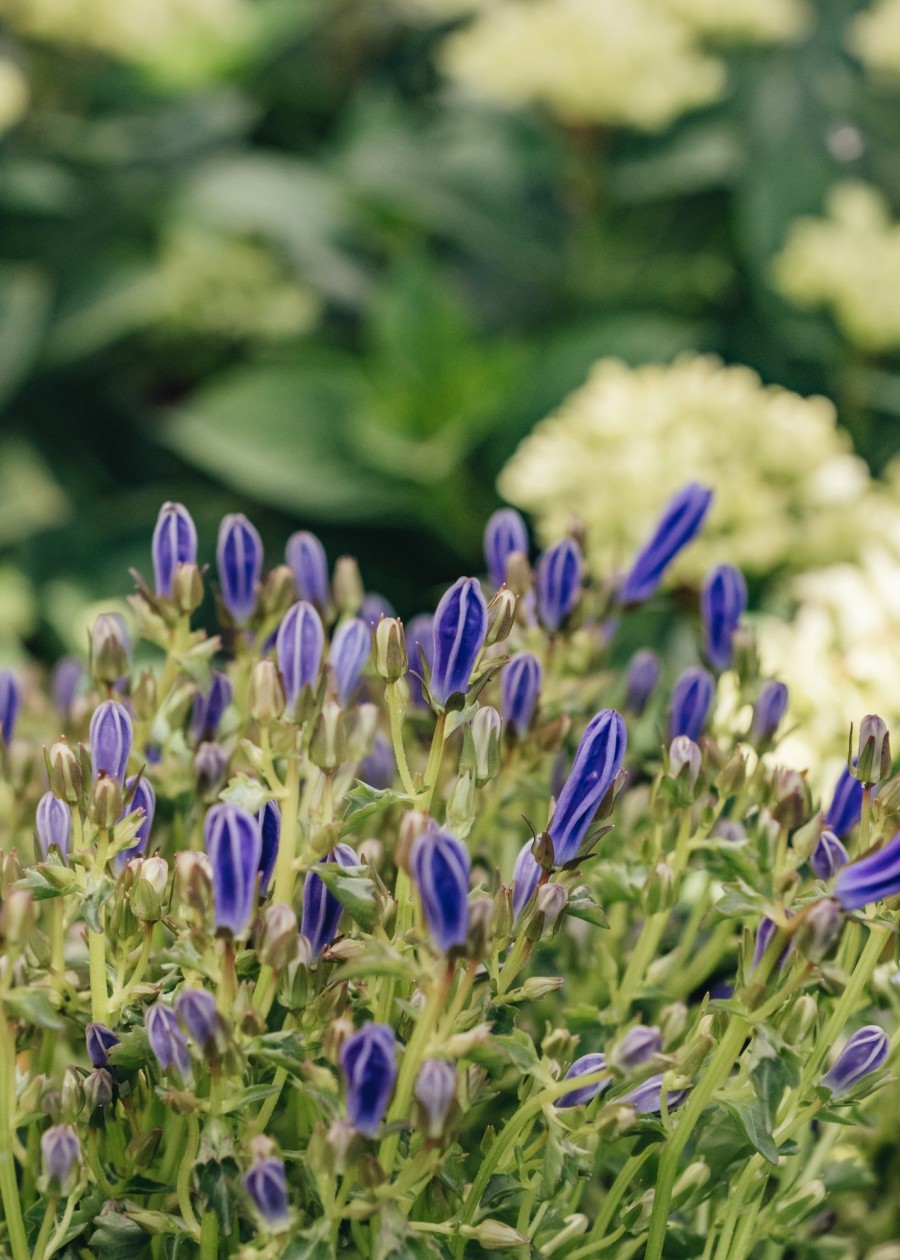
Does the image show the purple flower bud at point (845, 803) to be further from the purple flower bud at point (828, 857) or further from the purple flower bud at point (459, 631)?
the purple flower bud at point (459, 631)

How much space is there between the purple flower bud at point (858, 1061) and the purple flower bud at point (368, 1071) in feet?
0.42

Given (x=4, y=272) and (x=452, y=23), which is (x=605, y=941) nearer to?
(x=4, y=272)

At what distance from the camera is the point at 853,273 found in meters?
1.06

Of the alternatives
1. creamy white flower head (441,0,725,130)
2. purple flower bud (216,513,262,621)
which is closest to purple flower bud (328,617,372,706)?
purple flower bud (216,513,262,621)

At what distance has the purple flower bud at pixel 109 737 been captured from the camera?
38 centimetres

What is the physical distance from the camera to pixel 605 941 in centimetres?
47

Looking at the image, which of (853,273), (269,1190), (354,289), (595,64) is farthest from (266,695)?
(354,289)

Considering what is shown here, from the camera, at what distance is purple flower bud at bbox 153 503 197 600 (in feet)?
1.47

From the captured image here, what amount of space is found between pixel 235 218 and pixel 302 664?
3.93 feet

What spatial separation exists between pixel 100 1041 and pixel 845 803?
0.78ft

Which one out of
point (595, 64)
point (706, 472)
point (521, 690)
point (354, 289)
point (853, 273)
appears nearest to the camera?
point (521, 690)

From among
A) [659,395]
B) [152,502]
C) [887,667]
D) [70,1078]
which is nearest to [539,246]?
[152,502]

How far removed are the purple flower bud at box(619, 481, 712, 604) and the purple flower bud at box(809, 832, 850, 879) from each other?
16 centimetres

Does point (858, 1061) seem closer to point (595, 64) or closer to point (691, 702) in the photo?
point (691, 702)
